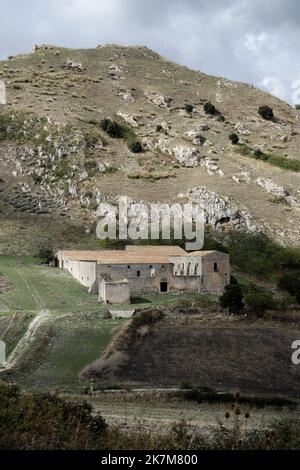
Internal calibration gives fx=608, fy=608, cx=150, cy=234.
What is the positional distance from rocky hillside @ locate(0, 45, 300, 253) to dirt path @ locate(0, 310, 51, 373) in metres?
25.9

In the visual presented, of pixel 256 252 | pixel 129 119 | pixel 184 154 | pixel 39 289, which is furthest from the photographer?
pixel 129 119

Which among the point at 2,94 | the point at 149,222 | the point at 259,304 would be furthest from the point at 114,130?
the point at 259,304

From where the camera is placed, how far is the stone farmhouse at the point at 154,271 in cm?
5559

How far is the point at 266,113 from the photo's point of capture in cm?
11275

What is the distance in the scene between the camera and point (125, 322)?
4397 centimetres

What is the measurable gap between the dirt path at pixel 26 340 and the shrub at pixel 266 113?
256 feet

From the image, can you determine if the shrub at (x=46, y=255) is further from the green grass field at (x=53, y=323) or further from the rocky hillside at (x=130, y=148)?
the green grass field at (x=53, y=323)

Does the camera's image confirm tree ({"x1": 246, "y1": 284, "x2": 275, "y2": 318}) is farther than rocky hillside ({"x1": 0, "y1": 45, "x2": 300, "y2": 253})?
Answer: No

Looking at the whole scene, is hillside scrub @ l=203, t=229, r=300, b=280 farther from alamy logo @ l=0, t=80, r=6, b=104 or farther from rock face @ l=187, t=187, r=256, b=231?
alamy logo @ l=0, t=80, r=6, b=104

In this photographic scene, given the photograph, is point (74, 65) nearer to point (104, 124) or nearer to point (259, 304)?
point (104, 124)

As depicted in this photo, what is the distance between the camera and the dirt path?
35325 millimetres

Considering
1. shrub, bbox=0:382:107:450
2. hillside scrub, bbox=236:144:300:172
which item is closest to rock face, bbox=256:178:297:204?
hillside scrub, bbox=236:144:300:172

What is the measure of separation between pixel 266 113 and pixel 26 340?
84688mm

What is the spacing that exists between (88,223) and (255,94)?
61.5 meters
